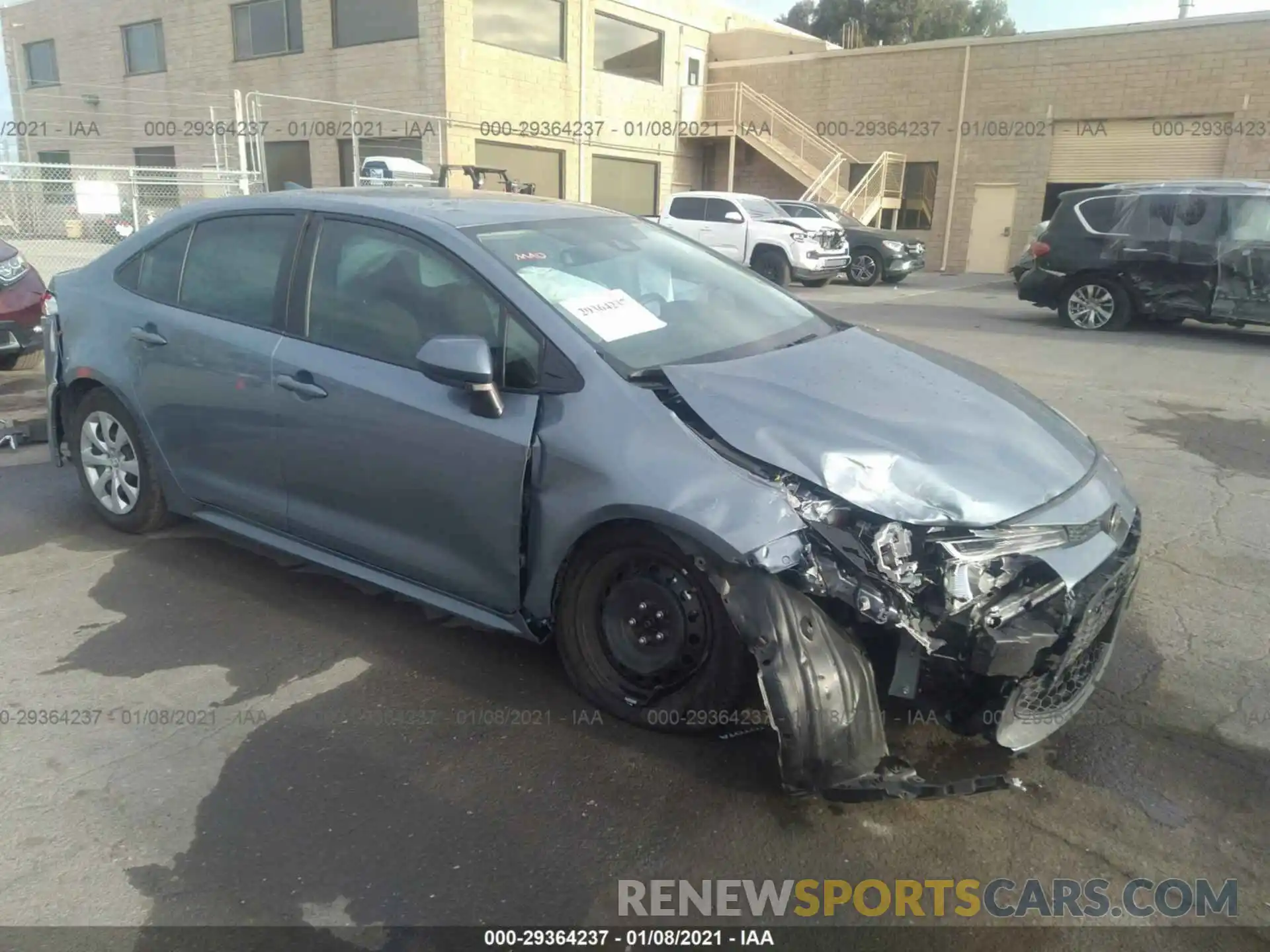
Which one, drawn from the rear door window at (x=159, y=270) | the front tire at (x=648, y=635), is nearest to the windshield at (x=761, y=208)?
the rear door window at (x=159, y=270)

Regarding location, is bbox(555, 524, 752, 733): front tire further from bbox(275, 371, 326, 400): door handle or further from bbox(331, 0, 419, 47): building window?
bbox(331, 0, 419, 47): building window

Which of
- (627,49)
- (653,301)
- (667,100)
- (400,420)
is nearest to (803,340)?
(653,301)

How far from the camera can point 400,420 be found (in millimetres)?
3373

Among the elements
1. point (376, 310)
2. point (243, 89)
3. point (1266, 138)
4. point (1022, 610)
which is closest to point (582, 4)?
point (243, 89)

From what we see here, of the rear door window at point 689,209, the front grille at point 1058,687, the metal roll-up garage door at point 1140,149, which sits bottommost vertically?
the front grille at point 1058,687

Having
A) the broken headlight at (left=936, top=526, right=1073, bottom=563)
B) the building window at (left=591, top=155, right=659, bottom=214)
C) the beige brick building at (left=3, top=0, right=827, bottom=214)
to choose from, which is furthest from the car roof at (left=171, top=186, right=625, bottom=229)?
the building window at (left=591, top=155, right=659, bottom=214)

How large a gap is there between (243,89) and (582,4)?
9.21m

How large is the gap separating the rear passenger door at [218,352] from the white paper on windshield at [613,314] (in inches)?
52.3

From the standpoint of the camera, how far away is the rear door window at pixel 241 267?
3.89m

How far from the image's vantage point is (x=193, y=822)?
2.69 meters

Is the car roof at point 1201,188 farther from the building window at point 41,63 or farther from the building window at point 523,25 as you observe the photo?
the building window at point 41,63

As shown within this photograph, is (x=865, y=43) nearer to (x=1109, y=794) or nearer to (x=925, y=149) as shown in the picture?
(x=925, y=149)

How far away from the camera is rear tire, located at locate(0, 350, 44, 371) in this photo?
8.76m

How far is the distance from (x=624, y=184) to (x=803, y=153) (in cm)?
514
